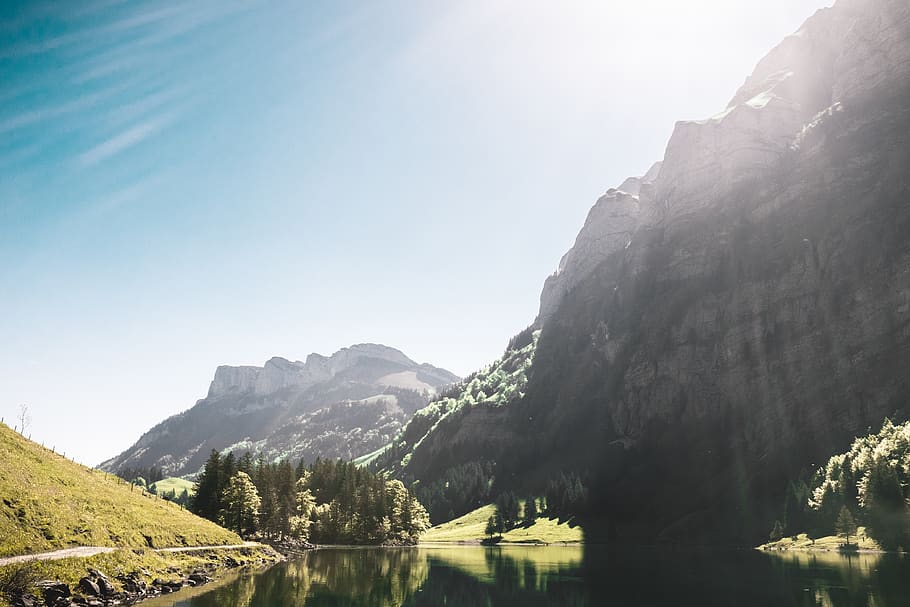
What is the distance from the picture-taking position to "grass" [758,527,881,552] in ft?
403

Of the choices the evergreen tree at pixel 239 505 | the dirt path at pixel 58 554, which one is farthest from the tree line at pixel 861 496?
the dirt path at pixel 58 554

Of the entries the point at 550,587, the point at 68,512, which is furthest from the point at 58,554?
the point at 550,587

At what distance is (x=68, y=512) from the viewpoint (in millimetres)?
59469

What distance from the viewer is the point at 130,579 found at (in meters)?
51.9

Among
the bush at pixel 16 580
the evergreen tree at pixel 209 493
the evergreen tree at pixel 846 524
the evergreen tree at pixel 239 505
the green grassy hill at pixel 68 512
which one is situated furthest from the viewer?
the evergreen tree at pixel 846 524

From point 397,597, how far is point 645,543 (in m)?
173

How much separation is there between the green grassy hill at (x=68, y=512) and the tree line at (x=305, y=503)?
27545 millimetres

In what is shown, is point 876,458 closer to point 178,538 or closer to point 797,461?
point 797,461

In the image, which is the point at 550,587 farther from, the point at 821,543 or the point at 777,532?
the point at 777,532

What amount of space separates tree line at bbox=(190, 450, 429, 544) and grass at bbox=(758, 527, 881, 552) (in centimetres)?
10377

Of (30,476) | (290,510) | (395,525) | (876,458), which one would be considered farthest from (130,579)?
(876,458)

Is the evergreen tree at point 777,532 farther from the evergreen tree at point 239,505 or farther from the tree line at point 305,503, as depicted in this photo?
the evergreen tree at point 239,505

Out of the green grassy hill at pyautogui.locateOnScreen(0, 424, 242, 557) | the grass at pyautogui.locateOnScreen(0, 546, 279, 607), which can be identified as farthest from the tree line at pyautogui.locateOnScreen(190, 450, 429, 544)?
the grass at pyautogui.locateOnScreen(0, 546, 279, 607)

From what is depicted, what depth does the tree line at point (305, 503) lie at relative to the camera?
387 ft
